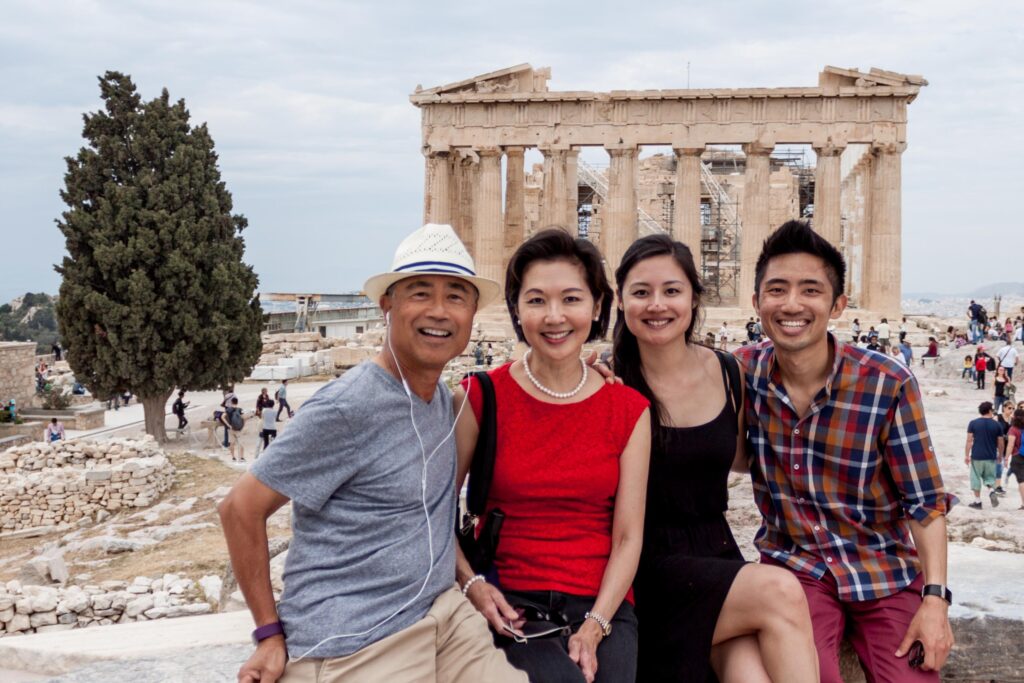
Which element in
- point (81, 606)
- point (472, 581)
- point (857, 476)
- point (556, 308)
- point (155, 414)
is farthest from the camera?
point (155, 414)

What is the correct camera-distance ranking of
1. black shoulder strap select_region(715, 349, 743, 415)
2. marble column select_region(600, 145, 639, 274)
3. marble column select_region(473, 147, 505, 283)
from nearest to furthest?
black shoulder strap select_region(715, 349, 743, 415)
marble column select_region(600, 145, 639, 274)
marble column select_region(473, 147, 505, 283)

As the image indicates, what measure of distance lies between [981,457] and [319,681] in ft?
32.4

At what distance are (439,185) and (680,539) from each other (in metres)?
30.4

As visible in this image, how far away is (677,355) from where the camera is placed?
376 centimetres

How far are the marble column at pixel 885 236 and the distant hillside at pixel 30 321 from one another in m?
41.9

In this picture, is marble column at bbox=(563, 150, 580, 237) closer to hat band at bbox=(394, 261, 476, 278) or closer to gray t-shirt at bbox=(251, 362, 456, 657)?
hat band at bbox=(394, 261, 476, 278)

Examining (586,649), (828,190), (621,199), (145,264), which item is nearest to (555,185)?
(621,199)

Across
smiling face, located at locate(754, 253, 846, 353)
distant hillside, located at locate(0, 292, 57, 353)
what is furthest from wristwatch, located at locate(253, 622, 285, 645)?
distant hillside, located at locate(0, 292, 57, 353)

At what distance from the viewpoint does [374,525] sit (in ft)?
9.59

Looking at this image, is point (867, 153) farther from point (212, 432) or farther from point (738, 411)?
point (738, 411)

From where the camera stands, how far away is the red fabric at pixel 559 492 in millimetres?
3230

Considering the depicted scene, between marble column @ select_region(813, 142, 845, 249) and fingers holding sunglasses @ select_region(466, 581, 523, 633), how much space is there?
97.7ft

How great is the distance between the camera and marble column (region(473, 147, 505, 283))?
1287 inches

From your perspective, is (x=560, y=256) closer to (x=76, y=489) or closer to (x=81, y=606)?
(x=81, y=606)
